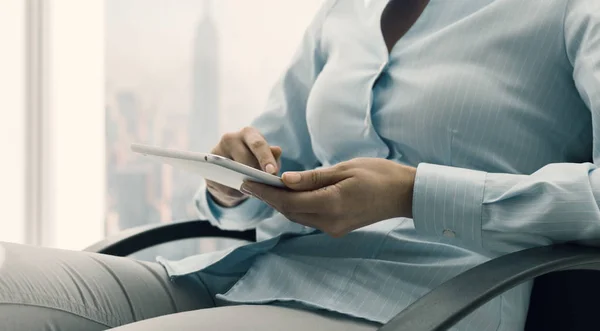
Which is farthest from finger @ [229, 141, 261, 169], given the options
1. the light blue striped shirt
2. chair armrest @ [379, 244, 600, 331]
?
chair armrest @ [379, 244, 600, 331]

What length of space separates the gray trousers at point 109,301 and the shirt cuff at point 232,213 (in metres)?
0.17

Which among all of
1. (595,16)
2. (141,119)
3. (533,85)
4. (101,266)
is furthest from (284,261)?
(141,119)

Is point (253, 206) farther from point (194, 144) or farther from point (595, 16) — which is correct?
point (194, 144)

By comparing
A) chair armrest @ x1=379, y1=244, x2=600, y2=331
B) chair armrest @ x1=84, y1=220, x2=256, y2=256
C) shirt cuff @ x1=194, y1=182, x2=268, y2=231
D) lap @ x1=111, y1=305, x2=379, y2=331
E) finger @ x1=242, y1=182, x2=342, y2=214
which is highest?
finger @ x1=242, y1=182, x2=342, y2=214

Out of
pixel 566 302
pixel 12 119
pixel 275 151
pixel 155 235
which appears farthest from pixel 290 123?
pixel 12 119

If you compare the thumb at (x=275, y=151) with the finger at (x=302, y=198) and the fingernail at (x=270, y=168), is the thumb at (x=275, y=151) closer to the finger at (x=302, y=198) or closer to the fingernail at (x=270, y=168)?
the fingernail at (x=270, y=168)

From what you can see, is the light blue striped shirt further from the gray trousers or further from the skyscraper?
the skyscraper

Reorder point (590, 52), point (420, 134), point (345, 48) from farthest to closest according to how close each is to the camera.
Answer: point (345, 48) → point (420, 134) → point (590, 52)

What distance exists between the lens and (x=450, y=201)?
83 centimetres

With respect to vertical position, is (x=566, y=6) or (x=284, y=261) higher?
(x=566, y=6)

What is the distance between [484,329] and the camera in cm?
85

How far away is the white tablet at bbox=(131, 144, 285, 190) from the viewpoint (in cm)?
74

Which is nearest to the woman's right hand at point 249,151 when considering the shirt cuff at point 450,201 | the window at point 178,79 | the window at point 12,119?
the shirt cuff at point 450,201

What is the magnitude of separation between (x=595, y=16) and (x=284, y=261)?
531 millimetres
